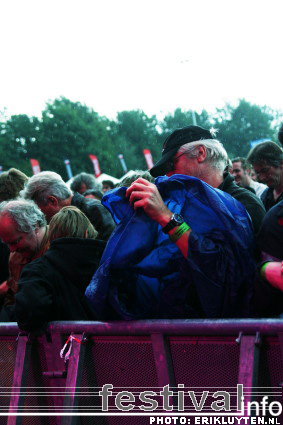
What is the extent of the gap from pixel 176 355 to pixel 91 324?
18.2 inches

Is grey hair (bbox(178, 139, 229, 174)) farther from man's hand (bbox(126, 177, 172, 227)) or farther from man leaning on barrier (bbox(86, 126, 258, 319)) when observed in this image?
man's hand (bbox(126, 177, 172, 227))

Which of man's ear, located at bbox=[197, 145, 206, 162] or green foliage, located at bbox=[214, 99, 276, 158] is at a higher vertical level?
green foliage, located at bbox=[214, 99, 276, 158]

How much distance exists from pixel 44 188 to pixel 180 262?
109 inches

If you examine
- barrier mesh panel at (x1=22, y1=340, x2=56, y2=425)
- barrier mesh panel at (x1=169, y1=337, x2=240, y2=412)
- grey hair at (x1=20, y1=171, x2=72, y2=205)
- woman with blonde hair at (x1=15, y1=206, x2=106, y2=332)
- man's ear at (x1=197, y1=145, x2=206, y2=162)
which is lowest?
barrier mesh panel at (x1=22, y1=340, x2=56, y2=425)

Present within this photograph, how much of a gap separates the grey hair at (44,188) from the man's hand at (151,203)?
268 centimetres

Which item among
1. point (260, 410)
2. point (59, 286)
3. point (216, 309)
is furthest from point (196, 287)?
point (59, 286)

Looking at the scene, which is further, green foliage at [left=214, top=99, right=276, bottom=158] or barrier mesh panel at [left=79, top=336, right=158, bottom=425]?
green foliage at [left=214, top=99, right=276, bottom=158]

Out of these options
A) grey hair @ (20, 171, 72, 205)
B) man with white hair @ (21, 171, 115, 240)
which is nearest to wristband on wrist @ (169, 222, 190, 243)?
man with white hair @ (21, 171, 115, 240)

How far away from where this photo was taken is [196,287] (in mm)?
2814

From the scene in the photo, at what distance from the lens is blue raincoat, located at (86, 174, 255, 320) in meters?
2.78

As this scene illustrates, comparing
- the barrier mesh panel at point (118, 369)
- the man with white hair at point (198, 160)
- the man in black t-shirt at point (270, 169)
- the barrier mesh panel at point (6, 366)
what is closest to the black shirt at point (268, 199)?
the man in black t-shirt at point (270, 169)

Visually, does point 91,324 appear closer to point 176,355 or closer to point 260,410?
→ point 176,355

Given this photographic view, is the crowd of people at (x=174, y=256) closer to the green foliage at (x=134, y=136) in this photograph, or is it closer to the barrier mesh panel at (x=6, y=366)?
the barrier mesh panel at (x=6, y=366)

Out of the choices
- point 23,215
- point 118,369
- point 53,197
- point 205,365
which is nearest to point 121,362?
point 118,369
